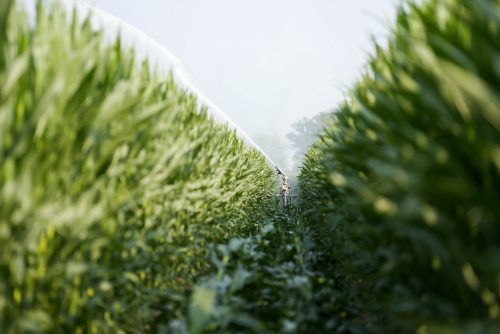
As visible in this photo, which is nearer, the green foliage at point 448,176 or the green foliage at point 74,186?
the green foliage at point 448,176

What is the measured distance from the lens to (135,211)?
65.2 inches

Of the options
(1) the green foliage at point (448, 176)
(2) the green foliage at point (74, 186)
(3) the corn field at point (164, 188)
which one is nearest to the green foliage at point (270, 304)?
(3) the corn field at point (164, 188)

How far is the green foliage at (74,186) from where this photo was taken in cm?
109

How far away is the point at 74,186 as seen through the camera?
1306 millimetres

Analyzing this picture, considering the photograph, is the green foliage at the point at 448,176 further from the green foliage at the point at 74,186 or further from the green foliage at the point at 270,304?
the green foliage at the point at 74,186

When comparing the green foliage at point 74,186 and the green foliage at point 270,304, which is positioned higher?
the green foliage at point 74,186

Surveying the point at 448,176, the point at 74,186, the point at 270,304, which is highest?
the point at 74,186

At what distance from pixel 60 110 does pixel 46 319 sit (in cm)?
67

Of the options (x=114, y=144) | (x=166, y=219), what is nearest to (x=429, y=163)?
(x=114, y=144)

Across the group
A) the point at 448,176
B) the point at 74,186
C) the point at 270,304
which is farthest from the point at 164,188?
the point at 448,176

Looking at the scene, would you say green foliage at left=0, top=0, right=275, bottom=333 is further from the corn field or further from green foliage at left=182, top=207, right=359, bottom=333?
green foliage at left=182, top=207, right=359, bottom=333

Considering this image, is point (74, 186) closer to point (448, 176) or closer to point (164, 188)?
point (164, 188)

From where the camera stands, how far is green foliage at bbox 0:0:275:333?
1091 mm

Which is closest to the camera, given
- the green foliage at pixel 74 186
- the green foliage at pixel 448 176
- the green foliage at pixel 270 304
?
the green foliage at pixel 448 176
